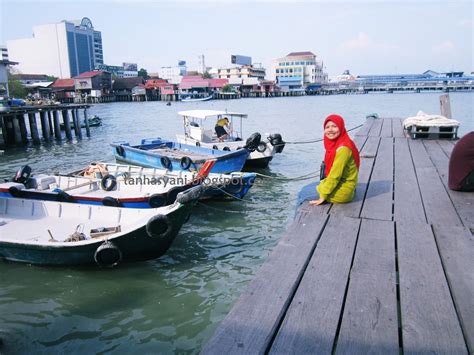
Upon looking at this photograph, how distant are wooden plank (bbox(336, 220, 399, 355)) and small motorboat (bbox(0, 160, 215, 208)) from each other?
533 centimetres

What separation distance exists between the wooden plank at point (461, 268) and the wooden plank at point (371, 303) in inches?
14.7

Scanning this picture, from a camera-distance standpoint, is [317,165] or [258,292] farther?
[317,165]

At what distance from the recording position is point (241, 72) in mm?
123625

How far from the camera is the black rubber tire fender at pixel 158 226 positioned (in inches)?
237

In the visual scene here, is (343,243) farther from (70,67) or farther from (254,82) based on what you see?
(70,67)

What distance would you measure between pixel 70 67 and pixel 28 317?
145 metres

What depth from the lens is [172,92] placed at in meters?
92.6

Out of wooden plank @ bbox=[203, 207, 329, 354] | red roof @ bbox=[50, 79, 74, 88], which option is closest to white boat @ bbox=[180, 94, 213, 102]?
red roof @ bbox=[50, 79, 74, 88]

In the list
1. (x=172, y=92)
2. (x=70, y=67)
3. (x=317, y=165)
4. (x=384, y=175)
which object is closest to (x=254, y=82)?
(x=172, y=92)

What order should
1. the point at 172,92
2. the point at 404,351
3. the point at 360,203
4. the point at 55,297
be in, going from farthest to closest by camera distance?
1. the point at 172,92
2. the point at 55,297
3. the point at 360,203
4. the point at 404,351

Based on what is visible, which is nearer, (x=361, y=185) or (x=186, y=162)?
(x=361, y=185)

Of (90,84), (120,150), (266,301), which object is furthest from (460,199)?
(90,84)

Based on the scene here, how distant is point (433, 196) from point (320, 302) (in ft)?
10.2

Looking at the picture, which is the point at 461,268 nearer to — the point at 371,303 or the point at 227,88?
the point at 371,303
